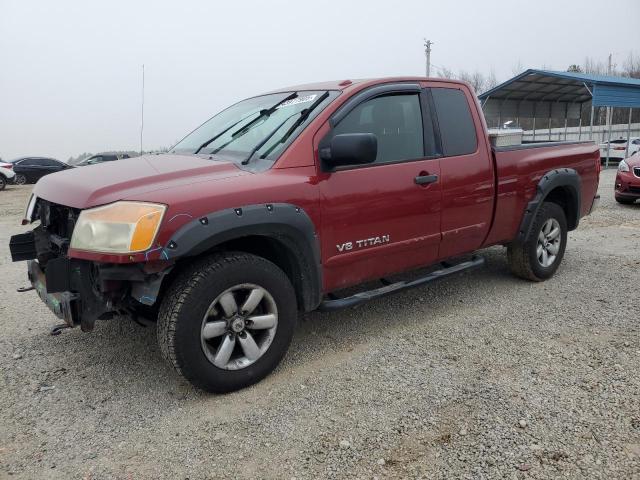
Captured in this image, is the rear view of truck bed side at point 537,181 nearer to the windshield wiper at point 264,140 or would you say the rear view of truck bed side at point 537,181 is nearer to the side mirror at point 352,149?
the side mirror at point 352,149

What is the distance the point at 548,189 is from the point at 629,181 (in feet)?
20.8

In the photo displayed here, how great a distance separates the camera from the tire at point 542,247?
473cm

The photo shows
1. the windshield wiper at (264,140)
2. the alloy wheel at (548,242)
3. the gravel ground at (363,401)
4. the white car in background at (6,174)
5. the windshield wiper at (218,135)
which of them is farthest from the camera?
the white car in background at (6,174)

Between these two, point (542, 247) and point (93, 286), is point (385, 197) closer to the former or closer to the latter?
point (93, 286)

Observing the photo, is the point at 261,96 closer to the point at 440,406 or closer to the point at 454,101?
the point at 454,101

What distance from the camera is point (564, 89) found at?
21.8 meters

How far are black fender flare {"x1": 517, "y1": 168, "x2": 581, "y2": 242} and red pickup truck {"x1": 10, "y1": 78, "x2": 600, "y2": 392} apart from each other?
0.27 meters

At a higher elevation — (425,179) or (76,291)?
(425,179)

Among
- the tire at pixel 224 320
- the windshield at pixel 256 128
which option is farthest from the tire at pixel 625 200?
the tire at pixel 224 320

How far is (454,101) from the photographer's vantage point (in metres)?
4.15

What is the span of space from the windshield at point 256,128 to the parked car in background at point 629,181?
843 centimetres

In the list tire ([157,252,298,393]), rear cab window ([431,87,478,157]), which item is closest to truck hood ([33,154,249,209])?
tire ([157,252,298,393])

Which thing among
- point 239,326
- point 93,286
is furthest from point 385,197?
point 93,286

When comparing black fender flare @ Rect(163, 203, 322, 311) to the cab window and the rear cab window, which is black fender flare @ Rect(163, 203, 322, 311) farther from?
the rear cab window
